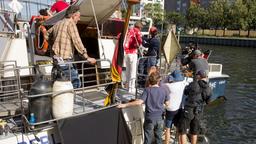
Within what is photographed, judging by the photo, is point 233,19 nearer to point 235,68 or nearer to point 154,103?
point 235,68

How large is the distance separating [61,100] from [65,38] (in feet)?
4.60

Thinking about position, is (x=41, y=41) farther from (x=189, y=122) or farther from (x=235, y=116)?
(x=235, y=116)

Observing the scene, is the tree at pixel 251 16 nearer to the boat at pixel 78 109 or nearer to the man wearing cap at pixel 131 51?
the man wearing cap at pixel 131 51

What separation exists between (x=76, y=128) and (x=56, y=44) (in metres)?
1.83

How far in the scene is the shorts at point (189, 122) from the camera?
891 centimetres

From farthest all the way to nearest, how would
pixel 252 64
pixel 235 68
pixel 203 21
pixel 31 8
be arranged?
pixel 203 21, pixel 252 64, pixel 235 68, pixel 31 8

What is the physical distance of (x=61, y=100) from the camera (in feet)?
21.4

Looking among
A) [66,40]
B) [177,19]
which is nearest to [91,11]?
[66,40]

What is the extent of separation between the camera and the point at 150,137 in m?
8.07

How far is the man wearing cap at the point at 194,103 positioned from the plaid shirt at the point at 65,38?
304 cm

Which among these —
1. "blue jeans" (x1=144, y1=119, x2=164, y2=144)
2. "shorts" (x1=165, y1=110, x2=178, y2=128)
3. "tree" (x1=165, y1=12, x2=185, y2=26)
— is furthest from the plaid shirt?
"tree" (x1=165, y1=12, x2=185, y2=26)

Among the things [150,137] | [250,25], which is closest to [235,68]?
[150,137]

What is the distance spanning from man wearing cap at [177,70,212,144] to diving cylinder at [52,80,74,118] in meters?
3.45

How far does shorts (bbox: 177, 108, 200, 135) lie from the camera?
8914 millimetres
